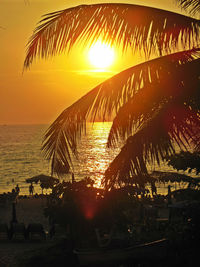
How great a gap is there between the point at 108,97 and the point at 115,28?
969 mm

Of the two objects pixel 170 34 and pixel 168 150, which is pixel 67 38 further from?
pixel 168 150

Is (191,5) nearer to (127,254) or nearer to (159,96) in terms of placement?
(159,96)

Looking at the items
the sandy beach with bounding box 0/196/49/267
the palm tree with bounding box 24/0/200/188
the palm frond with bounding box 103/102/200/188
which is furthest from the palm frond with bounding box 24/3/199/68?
the sandy beach with bounding box 0/196/49/267

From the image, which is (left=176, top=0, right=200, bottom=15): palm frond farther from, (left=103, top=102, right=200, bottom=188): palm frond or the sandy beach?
the sandy beach

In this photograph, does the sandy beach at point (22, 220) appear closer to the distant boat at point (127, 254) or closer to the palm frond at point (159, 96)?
the distant boat at point (127, 254)

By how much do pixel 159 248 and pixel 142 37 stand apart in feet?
17.2

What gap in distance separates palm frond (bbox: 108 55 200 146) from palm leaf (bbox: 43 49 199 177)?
146 millimetres

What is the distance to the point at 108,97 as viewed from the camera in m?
5.25

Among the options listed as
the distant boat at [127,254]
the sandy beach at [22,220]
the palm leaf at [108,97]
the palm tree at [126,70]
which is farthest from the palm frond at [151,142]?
the sandy beach at [22,220]

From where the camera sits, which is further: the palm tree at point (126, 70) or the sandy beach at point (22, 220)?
the sandy beach at point (22, 220)

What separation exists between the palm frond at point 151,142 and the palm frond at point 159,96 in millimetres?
184

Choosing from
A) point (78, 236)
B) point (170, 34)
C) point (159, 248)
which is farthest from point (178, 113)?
point (78, 236)

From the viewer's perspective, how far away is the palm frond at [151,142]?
14.7 ft

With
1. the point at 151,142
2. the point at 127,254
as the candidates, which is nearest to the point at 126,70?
the point at 151,142
